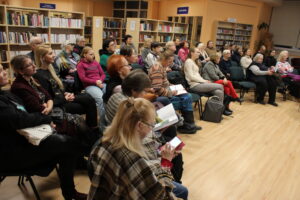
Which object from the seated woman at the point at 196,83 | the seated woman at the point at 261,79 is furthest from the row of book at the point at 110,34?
the seated woman at the point at 196,83

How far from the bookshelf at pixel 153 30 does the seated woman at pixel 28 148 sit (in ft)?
23.9

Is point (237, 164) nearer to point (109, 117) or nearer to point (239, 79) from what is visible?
point (109, 117)

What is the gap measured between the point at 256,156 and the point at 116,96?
231 cm

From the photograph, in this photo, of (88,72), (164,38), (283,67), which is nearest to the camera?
(88,72)

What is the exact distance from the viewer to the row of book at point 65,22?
6336 millimetres

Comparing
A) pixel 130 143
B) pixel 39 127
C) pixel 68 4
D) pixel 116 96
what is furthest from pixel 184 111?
pixel 68 4

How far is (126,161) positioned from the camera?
3.87ft

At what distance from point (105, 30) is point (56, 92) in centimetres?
790

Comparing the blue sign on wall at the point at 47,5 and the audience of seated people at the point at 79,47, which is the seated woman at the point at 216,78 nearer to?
the audience of seated people at the point at 79,47

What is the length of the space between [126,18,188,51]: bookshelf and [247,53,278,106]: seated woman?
14.2 ft

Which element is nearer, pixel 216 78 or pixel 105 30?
pixel 216 78

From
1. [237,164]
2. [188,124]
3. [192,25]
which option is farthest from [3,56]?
[192,25]

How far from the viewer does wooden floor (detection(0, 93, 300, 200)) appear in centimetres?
239

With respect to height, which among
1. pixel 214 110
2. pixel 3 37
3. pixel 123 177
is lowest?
pixel 214 110
